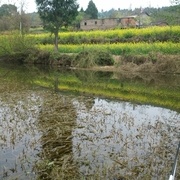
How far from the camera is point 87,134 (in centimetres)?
717

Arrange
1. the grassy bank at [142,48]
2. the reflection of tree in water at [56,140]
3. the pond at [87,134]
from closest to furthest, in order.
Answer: the reflection of tree in water at [56,140] < the pond at [87,134] < the grassy bank at [142,48]

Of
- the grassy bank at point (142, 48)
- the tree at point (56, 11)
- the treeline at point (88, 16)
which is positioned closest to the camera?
the treeline at point (88, 16)

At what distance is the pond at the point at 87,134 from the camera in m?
5.13

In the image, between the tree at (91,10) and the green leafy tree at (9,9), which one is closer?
the green leafy tree at (9,9)

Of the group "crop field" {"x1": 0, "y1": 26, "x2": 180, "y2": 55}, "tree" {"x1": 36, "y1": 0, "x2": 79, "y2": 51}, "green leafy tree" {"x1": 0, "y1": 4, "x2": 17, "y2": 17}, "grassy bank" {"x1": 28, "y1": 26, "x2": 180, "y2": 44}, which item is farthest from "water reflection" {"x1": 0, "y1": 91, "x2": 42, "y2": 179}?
"green leafy tree" {"x1": 0, "y1": 4, "x2": 17, "y2": 17}

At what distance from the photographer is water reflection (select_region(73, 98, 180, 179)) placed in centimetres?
516

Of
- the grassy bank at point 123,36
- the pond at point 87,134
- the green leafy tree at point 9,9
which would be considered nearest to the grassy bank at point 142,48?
the grassy bank at point 123,36

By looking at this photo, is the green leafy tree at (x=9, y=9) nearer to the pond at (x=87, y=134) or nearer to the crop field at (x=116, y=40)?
the crop field at (x=116, y=40)

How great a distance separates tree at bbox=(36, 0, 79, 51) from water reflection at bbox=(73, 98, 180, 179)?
1779cm

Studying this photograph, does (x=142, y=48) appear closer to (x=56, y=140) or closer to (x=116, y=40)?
(x=116, y=40)

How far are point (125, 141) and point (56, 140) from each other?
165cm

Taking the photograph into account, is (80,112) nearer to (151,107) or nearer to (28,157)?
(151,107)

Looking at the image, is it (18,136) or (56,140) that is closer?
(56,140)

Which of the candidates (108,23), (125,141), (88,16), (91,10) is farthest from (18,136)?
(91,10)
